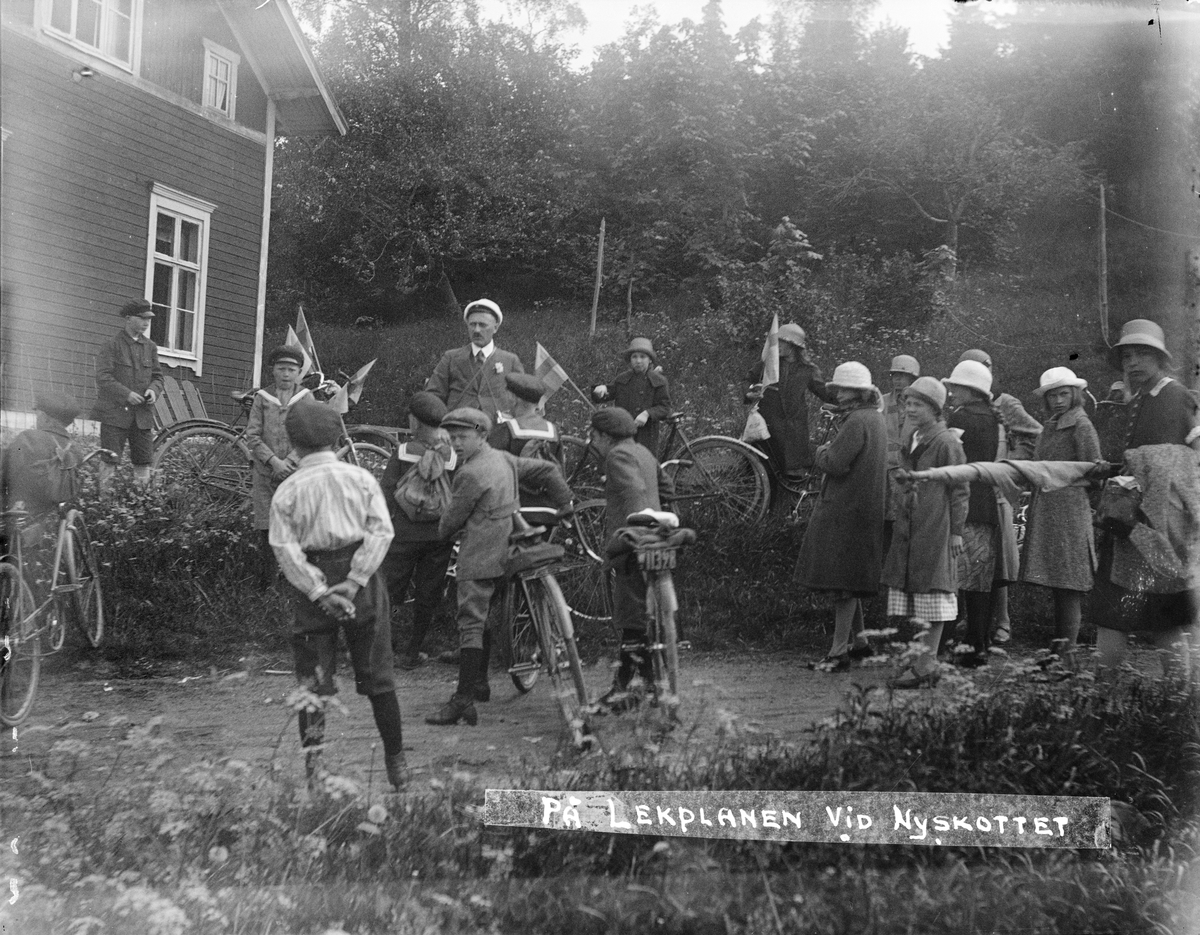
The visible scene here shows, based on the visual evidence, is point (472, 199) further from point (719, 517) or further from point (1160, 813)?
point (1160, 813)

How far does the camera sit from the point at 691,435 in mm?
5336

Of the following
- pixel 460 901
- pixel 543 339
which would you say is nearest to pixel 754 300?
pixel 543 339

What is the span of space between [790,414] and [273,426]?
104 inches

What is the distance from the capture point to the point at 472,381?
4.97 m

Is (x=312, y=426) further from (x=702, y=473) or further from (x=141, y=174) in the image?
(x=702, y=473)

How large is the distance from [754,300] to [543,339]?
1.08m

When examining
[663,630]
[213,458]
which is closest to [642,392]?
[663,630]

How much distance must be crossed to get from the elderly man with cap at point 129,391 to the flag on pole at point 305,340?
0.61 metres

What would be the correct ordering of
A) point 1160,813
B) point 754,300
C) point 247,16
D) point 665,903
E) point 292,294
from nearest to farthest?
point 665,903, point 1160,813, point 247,16, point 754,300, point 292,294

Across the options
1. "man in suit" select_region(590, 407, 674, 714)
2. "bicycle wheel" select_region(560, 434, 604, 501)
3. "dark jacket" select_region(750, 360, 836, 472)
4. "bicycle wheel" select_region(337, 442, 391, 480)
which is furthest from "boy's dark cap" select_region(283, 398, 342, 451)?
"dark jacket" select_region(750, 360, 836, 472)

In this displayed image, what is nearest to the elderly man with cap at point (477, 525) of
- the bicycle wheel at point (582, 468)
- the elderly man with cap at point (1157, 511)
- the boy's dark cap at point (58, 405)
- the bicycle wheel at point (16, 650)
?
the bicycle wheel at point (582, 468)

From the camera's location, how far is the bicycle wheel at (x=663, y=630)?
412cm

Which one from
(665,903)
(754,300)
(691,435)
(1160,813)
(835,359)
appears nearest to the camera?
(665,903)

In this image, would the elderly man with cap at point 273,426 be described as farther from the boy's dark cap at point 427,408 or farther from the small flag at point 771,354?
the small flag at point 771,354
